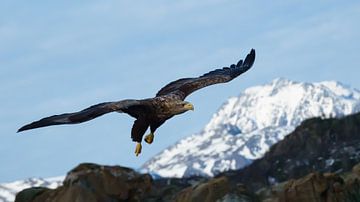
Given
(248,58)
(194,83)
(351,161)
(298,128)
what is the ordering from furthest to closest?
(298,128) → (351,161) → (248,58) → (194,83)

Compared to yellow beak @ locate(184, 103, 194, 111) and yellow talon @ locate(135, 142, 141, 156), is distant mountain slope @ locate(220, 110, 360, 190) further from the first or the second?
yellow beak @ locate(184, 103, 194, 111)

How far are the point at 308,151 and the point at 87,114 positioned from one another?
62270mm

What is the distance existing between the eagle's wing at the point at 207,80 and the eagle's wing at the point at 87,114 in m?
1.88

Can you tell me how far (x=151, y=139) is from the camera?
74.3 feet

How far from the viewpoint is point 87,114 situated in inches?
854

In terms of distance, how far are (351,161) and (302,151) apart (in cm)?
1945

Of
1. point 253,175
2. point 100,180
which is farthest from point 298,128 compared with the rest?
point 100,180

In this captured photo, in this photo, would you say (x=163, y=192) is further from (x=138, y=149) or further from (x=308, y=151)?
(x=308, y=151)

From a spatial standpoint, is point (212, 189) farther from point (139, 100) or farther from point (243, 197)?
point (139, 100)

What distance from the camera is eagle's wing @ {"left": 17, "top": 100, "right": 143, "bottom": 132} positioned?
21250 millimetres

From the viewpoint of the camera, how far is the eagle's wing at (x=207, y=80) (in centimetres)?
2602

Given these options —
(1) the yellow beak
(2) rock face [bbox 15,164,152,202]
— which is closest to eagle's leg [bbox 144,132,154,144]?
(1) the yellow beak

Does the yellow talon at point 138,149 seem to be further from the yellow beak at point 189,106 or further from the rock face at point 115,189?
the rock face at point 115,189

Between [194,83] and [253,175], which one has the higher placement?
[194,83]
